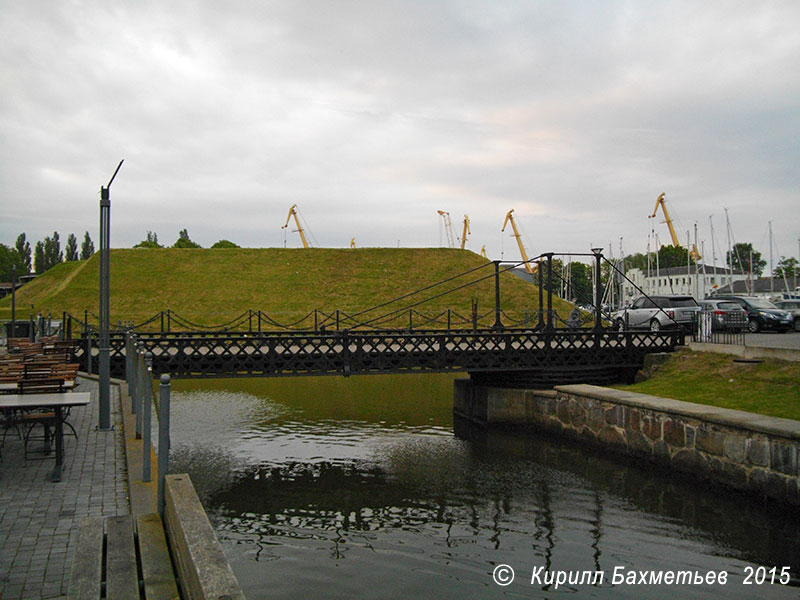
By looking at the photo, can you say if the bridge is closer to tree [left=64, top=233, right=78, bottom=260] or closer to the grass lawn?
the grass lawn

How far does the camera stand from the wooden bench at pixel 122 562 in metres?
4.68

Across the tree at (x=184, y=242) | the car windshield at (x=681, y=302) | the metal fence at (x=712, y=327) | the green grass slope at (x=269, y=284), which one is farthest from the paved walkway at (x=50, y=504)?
the tree at (x=184, y=242)

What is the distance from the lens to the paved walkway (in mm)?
5461

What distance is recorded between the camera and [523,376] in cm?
2242

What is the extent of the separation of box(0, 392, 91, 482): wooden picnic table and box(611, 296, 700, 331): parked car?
72.6 ft

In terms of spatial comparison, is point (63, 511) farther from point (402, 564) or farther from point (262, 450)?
point (262, 450)

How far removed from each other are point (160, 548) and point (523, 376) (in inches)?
707

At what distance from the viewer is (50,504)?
7277 millimetres

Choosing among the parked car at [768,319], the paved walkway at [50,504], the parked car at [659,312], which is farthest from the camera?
Answer: the parked car at [768,319]

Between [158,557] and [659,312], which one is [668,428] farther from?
[659,312]

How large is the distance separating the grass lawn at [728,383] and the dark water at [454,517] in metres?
2.99

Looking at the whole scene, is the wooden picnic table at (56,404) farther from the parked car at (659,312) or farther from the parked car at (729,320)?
the parked car at (659,312)

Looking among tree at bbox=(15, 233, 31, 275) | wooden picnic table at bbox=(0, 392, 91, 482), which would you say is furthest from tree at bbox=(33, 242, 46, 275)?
wooden picnic table at bbox=(0, 392, 91, 482)

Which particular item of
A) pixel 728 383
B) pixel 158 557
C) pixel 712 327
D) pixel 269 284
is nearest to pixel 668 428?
pixel 728 383
